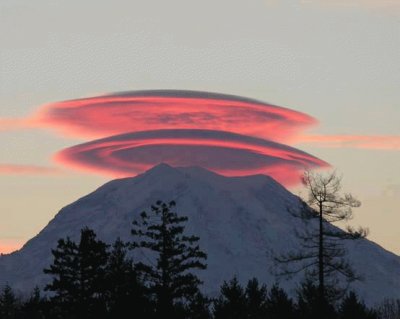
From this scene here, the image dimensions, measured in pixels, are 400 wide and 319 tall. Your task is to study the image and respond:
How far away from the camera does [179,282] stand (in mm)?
66938

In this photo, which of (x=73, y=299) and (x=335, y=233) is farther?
(x=73, y=299)

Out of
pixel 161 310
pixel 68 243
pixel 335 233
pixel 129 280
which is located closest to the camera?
pixel 335 233

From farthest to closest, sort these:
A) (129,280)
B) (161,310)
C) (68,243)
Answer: (68,243), (129,280), (161,310)

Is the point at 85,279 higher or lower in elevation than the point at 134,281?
higher

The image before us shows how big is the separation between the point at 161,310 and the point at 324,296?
18044mm

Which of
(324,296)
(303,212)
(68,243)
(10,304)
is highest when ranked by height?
(10,304)

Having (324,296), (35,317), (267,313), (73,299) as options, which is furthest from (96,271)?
(35,317)

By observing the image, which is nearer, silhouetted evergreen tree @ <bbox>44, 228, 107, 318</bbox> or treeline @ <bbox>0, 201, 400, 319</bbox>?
treeline @ <bbox>0, 201, 400, 319</bbox>

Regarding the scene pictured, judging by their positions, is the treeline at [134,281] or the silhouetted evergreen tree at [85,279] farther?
the silhouetted evergreen tree at [85,279]

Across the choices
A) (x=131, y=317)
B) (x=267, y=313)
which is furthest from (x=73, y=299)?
(x=267, y=313)

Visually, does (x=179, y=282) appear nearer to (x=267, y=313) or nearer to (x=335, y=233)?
(x=335, y=233)

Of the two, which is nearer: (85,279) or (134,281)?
(134,281)

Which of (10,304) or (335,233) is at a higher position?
(10,304)

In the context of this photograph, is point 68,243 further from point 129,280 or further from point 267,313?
point 267,313
